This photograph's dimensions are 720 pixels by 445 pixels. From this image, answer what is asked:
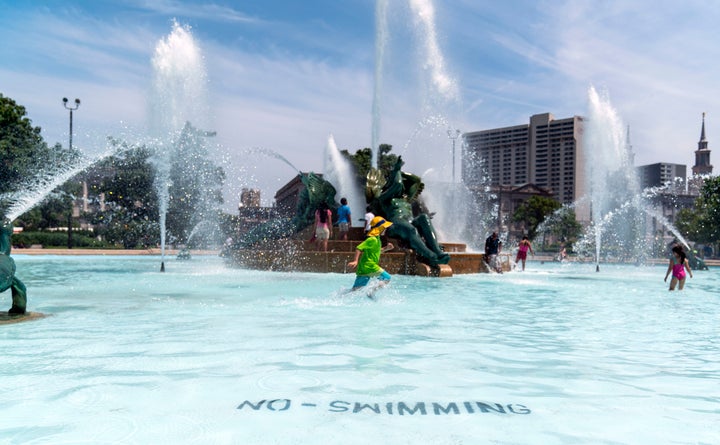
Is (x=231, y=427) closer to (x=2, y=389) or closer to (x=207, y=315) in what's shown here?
(x=2, y=389)

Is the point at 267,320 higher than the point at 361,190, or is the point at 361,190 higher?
the point at 361,190

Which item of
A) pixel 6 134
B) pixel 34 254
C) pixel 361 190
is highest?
pixel 6 134

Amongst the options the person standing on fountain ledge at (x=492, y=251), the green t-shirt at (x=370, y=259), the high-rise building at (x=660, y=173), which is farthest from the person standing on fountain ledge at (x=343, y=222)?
the high-rise building at (x=660, y=173)

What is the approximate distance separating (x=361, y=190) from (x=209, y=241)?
1162 inches

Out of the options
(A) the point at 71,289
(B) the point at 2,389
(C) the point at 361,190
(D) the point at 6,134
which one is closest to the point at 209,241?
(D) the point at 6,134

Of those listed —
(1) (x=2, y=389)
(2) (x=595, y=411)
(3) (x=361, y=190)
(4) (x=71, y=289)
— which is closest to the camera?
(2) (x=595, y=411)

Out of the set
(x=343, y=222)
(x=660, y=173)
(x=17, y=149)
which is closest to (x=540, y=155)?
(x=660, y=173)

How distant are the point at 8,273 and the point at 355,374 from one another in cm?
547

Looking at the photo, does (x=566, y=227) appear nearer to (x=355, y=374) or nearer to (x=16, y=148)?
(x=16, y=148)

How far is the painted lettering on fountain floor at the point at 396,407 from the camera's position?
4387 millimetres

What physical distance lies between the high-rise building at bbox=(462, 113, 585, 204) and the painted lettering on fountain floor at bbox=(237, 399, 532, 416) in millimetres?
125961

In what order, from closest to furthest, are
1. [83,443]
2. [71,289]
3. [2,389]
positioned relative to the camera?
[83,443] < [2,389] < [71,289]

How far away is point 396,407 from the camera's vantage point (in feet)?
14.7

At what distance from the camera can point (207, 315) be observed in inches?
375
